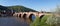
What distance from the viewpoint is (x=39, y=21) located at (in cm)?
501

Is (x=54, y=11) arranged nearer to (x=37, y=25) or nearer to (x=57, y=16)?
(x=57, y=16)

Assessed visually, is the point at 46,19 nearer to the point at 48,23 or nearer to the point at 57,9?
the point at 48,23

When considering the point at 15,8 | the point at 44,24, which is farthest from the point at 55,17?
the point at 15,8

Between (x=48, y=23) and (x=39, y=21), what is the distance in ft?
1.15

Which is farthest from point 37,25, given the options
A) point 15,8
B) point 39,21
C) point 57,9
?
point 15,8

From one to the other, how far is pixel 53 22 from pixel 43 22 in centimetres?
35

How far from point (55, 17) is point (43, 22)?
18.1 inches

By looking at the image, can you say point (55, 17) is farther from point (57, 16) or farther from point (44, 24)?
point (44, 24)

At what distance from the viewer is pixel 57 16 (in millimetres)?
5148

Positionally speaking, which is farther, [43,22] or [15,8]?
[15,8]

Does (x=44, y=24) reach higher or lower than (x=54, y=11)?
lower

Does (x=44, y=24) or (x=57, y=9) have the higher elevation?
(x=57, y=9)

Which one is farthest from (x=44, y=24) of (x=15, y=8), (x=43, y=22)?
(x=15, y=8)

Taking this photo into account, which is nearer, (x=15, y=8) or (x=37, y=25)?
(x=37, y=25)
